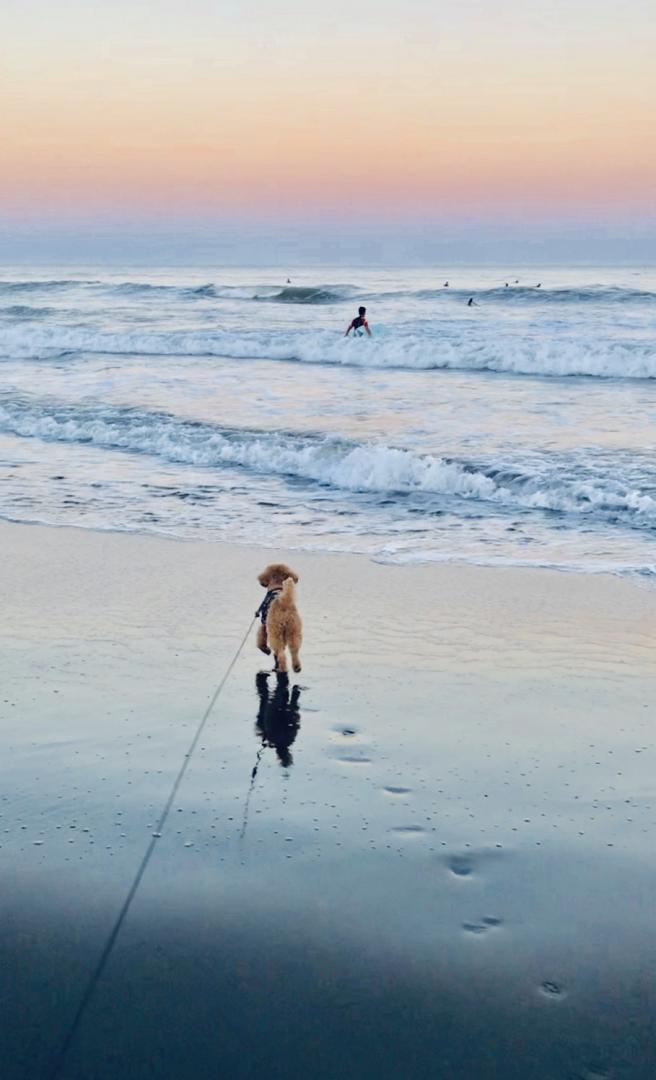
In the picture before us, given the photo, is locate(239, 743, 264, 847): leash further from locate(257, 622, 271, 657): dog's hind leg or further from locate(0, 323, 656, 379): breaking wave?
locate(0, 323, 656, 379): breaking wave

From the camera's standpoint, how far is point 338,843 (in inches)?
149

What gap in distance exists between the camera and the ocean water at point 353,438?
8961 mm

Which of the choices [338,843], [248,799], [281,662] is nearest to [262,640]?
[281,662]

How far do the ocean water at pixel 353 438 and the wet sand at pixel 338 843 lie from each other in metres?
2.31

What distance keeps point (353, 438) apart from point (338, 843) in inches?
374

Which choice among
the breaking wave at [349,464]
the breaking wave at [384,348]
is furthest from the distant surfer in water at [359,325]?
the breaking wave at [349,464]

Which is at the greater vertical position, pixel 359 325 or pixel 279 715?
pixel 359 325

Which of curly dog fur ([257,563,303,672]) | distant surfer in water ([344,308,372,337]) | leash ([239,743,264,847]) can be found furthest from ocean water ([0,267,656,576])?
Result: leash ([239,743,264,847])

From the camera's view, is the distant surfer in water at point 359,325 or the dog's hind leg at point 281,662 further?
the distant surfer in water at point 359,325

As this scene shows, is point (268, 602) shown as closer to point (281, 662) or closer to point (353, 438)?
point (281, 662)

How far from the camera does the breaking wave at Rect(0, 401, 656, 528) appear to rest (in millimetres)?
9734

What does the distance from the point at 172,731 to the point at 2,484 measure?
687 centimetres

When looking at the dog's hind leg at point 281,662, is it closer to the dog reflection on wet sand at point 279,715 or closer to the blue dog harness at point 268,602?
the dog reflection on wet sand at point 279,715

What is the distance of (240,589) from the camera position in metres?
7.06
